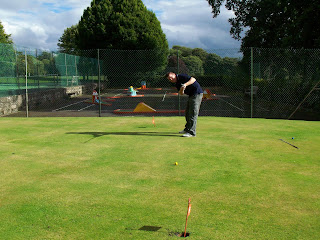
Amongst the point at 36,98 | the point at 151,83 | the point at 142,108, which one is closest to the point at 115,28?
the point at 151,83

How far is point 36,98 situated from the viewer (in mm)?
20188

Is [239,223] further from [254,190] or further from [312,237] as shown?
[254,190]

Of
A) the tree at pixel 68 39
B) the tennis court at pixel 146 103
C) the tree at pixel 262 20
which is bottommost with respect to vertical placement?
the tennis court at pixel 146 103

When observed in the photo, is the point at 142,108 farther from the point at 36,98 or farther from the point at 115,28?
the point at 115,28

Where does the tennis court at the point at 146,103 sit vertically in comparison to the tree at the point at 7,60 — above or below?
below

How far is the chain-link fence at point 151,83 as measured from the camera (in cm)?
1648

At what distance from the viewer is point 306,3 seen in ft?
65.9

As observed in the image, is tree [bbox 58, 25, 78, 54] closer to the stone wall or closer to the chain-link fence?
the chain-link fence

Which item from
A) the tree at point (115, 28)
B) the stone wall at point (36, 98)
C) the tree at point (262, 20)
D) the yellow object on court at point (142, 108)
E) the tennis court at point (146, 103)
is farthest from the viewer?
the tree at point (115, 28)

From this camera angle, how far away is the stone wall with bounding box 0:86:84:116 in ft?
52.1

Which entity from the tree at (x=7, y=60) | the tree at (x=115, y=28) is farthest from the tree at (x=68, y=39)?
the tree at (x=7, y=60)

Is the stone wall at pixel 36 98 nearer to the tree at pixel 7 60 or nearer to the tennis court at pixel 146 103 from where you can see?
the tennis court at pixel 146 103

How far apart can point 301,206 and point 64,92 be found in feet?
76.4

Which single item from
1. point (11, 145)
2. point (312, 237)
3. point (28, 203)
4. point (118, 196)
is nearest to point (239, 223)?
point (312, 237)
